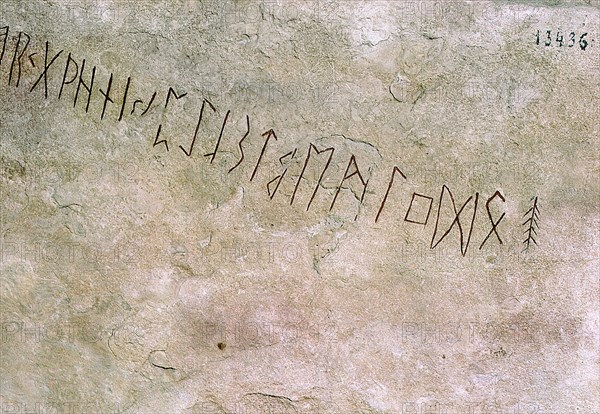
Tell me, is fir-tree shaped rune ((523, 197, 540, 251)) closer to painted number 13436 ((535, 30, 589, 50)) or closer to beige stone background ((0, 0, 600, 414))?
beige stone background ((0, 0, 600, 414))

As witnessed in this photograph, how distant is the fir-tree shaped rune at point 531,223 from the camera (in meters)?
2.85

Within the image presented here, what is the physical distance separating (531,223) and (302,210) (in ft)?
3.17

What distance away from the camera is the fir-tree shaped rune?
9.34ft

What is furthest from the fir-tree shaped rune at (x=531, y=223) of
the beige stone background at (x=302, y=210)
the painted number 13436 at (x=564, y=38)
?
the painted number 13436 at (x=564, y=38)

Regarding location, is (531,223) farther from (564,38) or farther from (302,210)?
(302,210)

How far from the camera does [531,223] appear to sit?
2850 mm

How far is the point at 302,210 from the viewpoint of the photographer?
2.87 meters

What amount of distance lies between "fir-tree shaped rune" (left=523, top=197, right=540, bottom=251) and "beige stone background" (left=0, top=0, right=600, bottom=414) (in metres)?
0.02

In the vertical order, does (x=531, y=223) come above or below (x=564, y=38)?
below

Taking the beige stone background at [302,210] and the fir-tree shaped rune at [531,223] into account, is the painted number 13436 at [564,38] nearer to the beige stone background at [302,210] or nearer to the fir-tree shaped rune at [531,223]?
the beige stone background at [302,210]

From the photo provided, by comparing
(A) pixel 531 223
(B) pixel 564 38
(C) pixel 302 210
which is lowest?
(C) pixel 302 210

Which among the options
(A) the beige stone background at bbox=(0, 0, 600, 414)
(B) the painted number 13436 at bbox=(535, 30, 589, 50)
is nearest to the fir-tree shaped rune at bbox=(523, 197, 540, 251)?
(A) the beige stone background at bbox=(0, 0, 600, 414)

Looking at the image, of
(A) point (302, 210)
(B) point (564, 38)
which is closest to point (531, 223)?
(B) point (564, 38)

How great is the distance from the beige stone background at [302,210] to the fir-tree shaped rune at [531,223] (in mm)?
25
